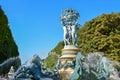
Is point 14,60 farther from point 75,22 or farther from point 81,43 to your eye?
point 81,43

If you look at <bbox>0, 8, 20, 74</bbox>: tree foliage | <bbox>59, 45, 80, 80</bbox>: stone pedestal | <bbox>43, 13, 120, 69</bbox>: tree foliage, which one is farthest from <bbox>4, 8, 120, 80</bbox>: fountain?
<bbox>0, 8, 20, 74</bbox>: tree foliage

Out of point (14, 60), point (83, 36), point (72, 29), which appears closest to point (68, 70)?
point (72, 29)

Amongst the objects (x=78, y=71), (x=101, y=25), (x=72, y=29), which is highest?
(x=101, y=25)

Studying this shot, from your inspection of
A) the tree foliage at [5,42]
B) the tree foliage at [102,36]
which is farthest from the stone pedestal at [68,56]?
the tree foliage at [5,42]

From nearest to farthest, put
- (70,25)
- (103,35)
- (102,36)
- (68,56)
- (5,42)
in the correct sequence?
(68,56), (70,25), (102,36), (103,35), (5,42)

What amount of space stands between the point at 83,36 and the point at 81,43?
1.14 m

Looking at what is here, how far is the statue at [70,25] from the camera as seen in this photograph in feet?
98.2

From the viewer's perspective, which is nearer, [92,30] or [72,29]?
[72,29]

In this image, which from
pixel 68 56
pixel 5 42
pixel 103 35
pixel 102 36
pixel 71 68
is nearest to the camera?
pixel 71 68

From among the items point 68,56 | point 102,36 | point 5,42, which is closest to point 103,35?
point 102,36

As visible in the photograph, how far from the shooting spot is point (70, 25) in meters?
30.1

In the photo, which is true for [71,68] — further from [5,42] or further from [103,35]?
[5,42]

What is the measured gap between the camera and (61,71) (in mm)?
27219

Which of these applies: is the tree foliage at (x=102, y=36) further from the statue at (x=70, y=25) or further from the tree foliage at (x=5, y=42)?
the statue at (x=70, y=25)
